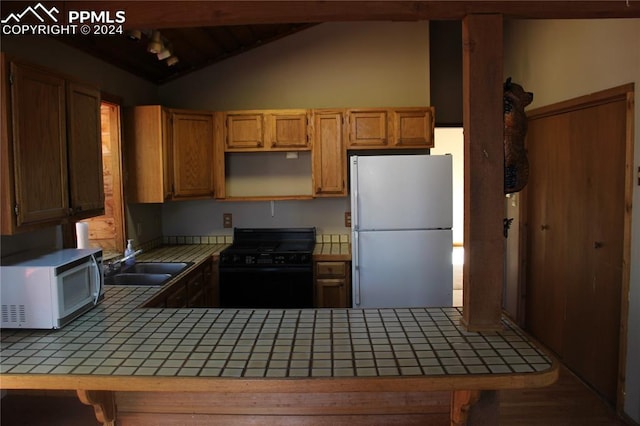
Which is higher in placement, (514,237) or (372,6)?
(372,6)

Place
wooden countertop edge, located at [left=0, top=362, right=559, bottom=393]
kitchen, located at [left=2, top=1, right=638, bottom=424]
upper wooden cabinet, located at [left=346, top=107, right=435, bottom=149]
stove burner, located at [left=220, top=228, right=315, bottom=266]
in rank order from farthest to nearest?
kitchen, located at [left=2, top=1, right=638, bottom=424] < upper wooden cabinet, located at [left=346, top=107, right=435, bottom=149] < stove burner, located at [left=220, top=228, right=315, bottom=266] < wooden countertop edge, located at [left=0, top=362, right=559, bottom=393]

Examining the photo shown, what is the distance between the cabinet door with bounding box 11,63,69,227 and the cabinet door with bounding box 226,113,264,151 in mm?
1848

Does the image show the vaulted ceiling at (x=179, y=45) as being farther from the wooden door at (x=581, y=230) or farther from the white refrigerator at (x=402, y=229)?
the wooden door at (x=581, y=230)

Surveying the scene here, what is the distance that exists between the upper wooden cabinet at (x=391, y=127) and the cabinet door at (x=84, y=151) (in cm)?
205

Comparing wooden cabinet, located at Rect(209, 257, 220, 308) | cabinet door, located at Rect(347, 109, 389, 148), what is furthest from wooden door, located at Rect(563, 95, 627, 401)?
wooden cabinet, located at Rect(209, 257, 220, 308)

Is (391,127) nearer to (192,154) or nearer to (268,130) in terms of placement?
(268,130)

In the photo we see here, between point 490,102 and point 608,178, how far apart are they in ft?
5.50

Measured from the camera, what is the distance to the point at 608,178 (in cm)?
301

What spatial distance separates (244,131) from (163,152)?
70 cm

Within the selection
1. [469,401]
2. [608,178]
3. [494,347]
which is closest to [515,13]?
[494,347]

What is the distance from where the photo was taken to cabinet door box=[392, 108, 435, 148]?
13.1 feet

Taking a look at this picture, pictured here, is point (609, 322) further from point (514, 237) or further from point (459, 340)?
point (459, 340)

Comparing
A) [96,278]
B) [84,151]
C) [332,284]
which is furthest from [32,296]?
[332,284]

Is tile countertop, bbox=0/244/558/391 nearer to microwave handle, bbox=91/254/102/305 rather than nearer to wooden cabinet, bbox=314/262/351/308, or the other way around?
microwave handle, bbox=91/254/102/305
